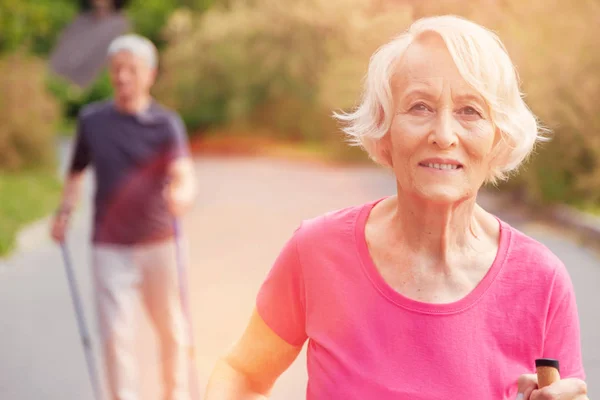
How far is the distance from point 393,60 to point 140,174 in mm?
3022

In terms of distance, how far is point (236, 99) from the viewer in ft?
92.7

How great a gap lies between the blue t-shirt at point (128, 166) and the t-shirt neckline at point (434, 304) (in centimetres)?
291

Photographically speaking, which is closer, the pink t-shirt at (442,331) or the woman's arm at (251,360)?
the pink t-shirt at (442,331)

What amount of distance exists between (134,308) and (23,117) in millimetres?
13728

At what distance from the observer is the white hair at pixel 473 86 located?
1684 millimetres

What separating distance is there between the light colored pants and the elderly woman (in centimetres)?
267

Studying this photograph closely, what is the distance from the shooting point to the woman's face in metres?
1.70

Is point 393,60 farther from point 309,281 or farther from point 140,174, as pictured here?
point 140,174

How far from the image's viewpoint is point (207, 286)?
873 cm

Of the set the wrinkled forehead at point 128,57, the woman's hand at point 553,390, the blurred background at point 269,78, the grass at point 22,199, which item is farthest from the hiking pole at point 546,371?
the grass at point 22,199

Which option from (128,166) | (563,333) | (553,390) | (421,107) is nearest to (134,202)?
(128,166)

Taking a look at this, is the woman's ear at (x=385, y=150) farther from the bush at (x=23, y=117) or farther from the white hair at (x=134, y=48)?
the bush at (x=23, y=117)

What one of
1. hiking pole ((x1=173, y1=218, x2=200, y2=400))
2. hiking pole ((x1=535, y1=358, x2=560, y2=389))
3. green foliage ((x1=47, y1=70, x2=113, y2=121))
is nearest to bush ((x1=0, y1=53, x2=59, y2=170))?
hiking pole ((x1=173, y1=218, x2=200, y2=400))

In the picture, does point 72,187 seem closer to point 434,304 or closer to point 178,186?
point 178,186
